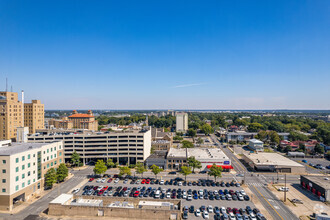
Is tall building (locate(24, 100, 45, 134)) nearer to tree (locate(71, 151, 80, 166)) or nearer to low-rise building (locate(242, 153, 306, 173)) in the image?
tree (locate(71, 151, 80, 166))

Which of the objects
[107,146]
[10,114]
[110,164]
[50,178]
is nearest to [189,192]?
[110,164]

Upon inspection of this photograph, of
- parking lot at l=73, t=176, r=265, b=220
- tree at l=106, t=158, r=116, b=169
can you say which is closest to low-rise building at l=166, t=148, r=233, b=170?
parking lot at l=73, t=176, r=265, b=220

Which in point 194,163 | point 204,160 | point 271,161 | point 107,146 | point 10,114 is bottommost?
point 271,161

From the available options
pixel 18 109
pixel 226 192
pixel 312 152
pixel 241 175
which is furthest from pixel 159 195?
pixel 312 152

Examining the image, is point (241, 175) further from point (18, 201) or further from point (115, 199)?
point (18, 201)

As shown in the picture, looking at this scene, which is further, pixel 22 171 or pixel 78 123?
pixel 78 123

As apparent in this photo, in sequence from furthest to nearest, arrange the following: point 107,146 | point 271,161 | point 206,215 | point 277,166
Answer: point 107,146, point 271,161, point 277,166, point 206,215

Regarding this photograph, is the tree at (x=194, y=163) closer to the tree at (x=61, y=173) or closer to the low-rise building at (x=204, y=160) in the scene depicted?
the low-rise building at (x=204, y=160)

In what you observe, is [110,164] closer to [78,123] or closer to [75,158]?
[75,158]
